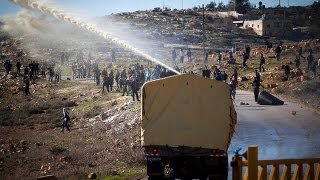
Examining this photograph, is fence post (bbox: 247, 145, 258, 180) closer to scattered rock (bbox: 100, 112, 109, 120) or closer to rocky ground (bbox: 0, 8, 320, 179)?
rocky ground (bbox: 0, 8, 320, 179)

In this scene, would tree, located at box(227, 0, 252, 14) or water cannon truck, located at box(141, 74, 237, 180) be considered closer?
water cannon truck, located at box(141, 74, 237, 180)

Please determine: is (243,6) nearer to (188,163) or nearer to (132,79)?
(132,79)

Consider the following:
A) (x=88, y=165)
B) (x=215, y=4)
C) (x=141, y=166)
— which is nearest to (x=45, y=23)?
(x=88, y=165)

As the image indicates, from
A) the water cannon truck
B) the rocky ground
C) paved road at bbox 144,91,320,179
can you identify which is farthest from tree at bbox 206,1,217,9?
the water cannon truck

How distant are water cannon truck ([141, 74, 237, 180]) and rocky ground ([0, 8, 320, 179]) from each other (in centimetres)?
375

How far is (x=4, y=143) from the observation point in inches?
1181

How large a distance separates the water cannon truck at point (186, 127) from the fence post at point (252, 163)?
2874mm

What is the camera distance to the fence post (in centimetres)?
1007

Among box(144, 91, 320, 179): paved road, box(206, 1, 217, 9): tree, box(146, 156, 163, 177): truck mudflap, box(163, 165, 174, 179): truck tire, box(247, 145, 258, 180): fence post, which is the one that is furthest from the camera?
box(206, 1, 217, 9): tree

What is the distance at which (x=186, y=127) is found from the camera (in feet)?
43.8

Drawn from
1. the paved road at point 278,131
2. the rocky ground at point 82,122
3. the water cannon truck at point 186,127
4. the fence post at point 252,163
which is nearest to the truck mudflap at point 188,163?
the water cannon truck at point 186,127

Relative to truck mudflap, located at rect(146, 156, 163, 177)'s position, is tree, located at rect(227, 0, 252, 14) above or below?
above

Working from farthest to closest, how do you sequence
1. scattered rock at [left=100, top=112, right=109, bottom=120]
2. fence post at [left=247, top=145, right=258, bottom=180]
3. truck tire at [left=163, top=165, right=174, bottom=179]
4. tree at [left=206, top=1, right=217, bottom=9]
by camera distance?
1. tree at [left=206, top=1, right=217, bottom=9]
2. scattered rock at [left=100, top=112, right=109, bottom=120]
3. truck tire at [left=163, top=165, right=174, bottom=179]
4. fence post at [left=247, top=145, right=258, bottom=180]

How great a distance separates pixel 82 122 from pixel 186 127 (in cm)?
2352
